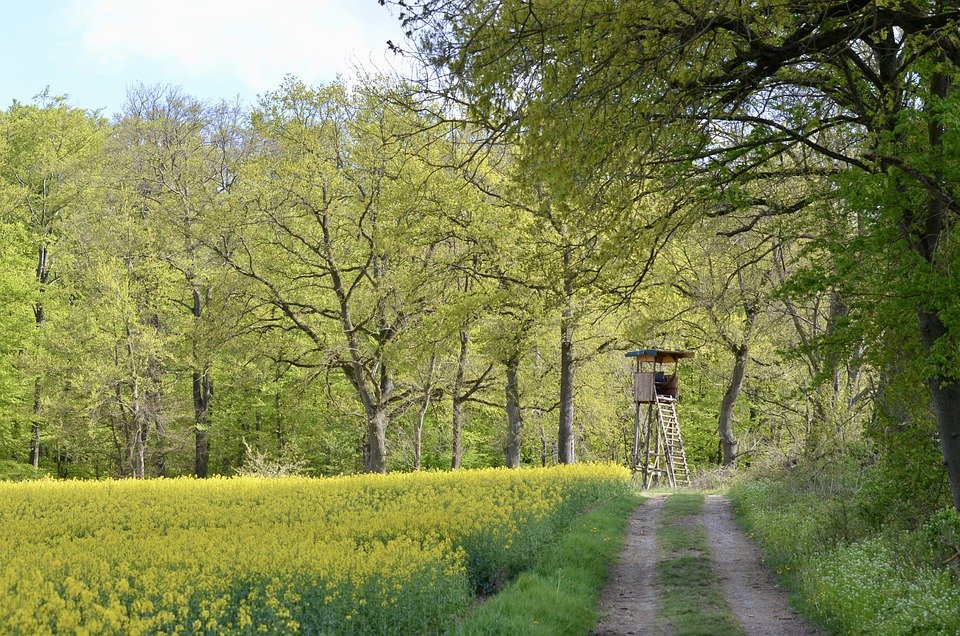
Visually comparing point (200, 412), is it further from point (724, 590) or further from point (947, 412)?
point (947, 412)

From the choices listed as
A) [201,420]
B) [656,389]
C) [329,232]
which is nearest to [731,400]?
[656,389]

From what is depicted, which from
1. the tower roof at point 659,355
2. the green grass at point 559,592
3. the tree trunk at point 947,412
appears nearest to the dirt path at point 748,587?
the green grass at point 559,592

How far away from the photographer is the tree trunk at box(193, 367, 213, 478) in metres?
36.5

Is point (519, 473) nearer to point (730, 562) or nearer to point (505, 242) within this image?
point (505, 242)

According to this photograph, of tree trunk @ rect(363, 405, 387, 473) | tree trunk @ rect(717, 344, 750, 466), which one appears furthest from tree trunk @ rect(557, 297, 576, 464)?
tree trunk @ rect(717, 344, 750, 466)

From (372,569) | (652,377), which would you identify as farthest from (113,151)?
(372,569)

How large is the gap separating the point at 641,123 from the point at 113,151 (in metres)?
35.2

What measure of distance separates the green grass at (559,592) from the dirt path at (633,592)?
149 mm

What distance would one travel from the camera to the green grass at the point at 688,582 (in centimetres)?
962

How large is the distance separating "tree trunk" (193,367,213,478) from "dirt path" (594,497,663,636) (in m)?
24.1

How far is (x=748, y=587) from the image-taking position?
11.6 meters

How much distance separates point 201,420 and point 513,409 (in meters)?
15.3

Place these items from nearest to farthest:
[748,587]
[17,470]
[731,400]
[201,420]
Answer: [748,587], [731,400], [17,470], [201,420]

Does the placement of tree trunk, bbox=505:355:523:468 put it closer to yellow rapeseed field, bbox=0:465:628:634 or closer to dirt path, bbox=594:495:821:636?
yellow rapeseed field, bbox=0:465:628:634
